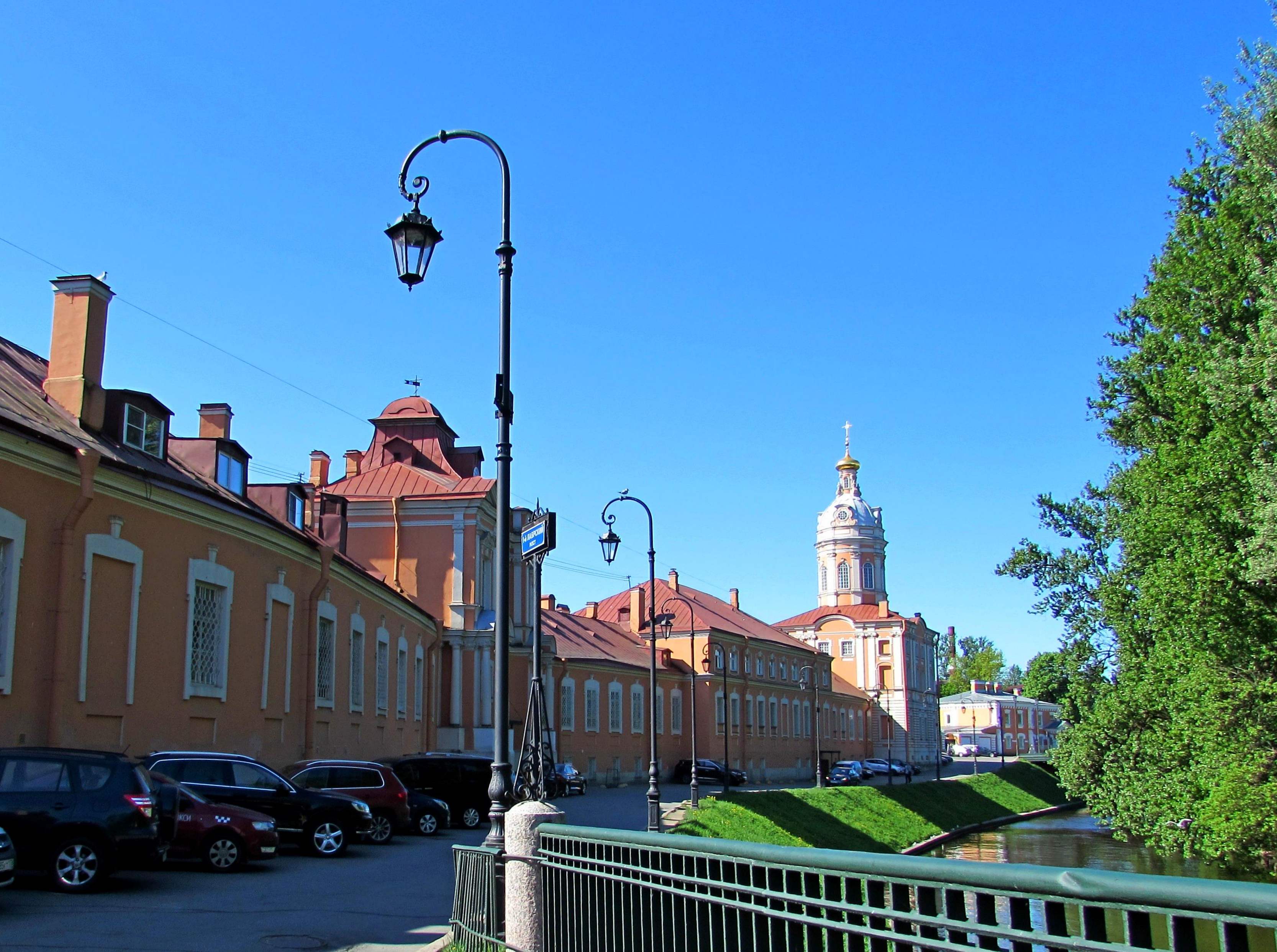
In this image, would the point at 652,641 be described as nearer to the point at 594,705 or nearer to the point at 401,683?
the point at 401,683

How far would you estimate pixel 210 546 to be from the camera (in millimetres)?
20219

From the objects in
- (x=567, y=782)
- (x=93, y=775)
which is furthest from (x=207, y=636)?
(x=567, y=782)

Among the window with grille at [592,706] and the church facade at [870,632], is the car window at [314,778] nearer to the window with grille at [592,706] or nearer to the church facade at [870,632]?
the window with grille at [592,706]

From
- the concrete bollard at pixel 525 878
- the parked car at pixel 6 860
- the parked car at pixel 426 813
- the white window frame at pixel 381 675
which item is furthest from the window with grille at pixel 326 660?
the concrete bollard at pixel 525 878

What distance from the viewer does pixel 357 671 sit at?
2797 centimetres

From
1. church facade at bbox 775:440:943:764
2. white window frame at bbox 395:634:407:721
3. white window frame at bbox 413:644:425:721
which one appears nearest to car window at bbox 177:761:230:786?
white window frame at bbox 395:634:407:721

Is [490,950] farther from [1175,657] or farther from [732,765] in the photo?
[732,765]

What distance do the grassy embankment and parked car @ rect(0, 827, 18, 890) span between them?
10807mm

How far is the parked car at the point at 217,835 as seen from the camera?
15.0 m

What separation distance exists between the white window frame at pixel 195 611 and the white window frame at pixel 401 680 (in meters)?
11.6

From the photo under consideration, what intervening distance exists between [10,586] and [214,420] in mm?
10968

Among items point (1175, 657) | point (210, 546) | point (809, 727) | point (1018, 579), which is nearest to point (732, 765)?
point (809, 727)

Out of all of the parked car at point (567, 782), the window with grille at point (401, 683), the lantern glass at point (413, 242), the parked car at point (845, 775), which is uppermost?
the lantern glass at point (413, 242)

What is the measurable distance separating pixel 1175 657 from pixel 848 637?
270 feet
